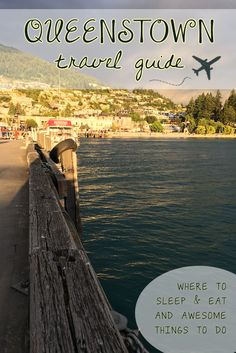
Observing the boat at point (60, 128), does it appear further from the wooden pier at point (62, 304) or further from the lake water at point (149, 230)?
the wooden pier at point (62, 304)

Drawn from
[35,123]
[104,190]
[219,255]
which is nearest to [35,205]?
[219,255]

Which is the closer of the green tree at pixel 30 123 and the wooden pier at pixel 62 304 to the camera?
the wooden pier at pixel 62 304

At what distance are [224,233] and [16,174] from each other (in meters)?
11.2

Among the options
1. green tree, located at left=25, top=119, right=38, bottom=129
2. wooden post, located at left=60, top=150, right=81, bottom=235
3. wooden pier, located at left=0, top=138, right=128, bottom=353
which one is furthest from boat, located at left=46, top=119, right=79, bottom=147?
green tree, located at left=25, top=119, right=38, bottom=129

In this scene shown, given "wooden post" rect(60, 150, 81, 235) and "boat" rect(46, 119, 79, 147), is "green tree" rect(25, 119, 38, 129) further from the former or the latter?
"wooden post" rect(60, 150, 81, 235)

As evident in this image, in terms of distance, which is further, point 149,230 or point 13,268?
point 149,230

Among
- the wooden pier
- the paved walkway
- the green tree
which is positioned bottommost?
the paved walkway

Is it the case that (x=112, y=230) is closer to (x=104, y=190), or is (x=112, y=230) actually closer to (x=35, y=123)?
(x=104, y=190)

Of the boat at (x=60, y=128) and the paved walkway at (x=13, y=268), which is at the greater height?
the boat at (x=60, y=128)

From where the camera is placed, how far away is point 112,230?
17.7 metres

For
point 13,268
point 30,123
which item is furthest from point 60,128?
point 30,123

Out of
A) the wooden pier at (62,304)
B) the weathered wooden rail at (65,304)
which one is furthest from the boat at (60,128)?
the weathered wooden rail at (65,304)

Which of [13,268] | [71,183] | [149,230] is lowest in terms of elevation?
[149,230]

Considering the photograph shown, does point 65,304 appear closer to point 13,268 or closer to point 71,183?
point 13,268
